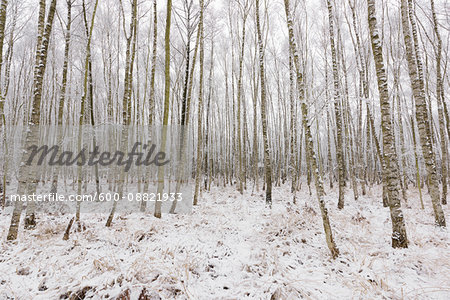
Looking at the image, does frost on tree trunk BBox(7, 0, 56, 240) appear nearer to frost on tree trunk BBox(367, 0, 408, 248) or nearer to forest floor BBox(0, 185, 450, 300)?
forest floor BBox(0, 185, 450, 300)

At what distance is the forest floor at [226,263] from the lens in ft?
8.72

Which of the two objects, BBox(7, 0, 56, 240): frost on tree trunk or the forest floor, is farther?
BBox(7, 0, 56, 240): frost on tree trunk

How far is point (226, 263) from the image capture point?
359 centimetres

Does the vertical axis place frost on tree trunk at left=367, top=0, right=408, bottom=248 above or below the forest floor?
above

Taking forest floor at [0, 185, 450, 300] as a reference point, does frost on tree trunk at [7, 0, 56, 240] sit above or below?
above

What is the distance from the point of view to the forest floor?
2.66 m

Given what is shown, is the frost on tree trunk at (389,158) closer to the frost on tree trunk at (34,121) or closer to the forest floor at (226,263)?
the forest floor at (226,263)

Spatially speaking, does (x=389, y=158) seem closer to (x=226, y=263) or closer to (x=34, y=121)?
(x=226, y=263)

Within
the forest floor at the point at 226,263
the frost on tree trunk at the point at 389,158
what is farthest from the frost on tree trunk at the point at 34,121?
the frost on tree trunk at the point at 389,158

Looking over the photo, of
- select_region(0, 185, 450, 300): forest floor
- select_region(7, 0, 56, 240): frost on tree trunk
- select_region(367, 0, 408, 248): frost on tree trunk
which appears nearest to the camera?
select_region(0, 185, 450, 300): forest floor

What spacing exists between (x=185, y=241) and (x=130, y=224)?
212 centimetres

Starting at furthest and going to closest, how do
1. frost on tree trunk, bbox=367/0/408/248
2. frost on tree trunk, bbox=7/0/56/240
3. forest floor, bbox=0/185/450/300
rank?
frost on tree trunk, bbox=7/0/56/240, frost on tree trunk, bbox=367/0/408/248, forest floor, bbox=0/185/450/300

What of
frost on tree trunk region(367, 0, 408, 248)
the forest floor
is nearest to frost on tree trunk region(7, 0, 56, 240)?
the forest floor

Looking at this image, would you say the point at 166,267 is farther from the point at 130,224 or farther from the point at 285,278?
the point at 130,224
